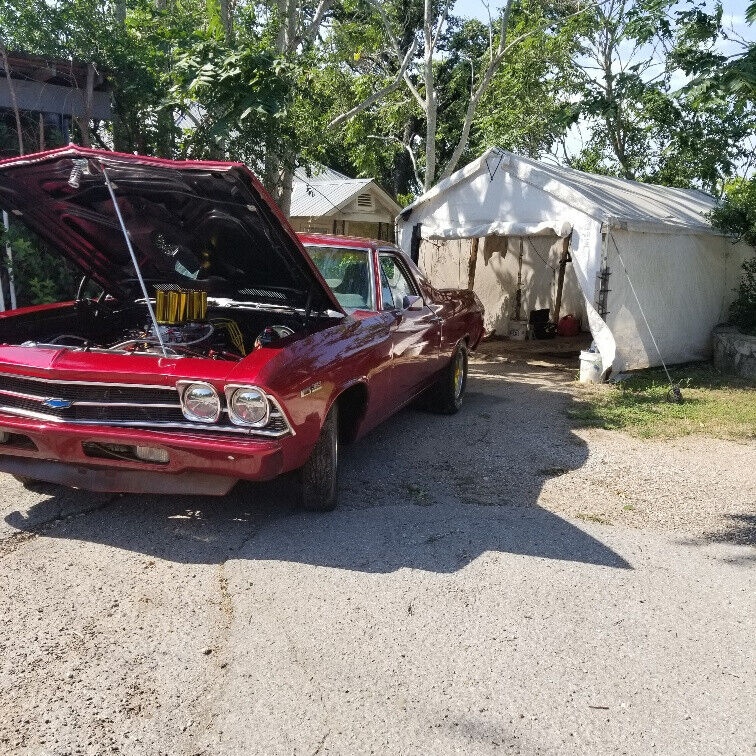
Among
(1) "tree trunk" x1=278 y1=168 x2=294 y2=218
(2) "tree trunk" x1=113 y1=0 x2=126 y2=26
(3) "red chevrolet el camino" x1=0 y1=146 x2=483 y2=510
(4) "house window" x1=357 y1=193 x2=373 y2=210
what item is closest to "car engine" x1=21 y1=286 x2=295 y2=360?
(3) "red chevrolet el camino" x1=0 y1=146 x2=483 y2=510

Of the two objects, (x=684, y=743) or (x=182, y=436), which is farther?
(x=182, y=436)

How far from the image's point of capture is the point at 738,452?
22.2 ft

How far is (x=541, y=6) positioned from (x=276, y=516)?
539 inches

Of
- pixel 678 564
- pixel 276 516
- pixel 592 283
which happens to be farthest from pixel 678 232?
pixel 276 516

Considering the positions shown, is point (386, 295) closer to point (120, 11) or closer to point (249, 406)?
point (249, 406)

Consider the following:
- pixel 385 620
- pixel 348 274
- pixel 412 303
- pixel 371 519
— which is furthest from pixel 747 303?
pixel 385 620

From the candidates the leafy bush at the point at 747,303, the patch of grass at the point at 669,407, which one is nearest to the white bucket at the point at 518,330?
the leafy bush at the point at 747,303

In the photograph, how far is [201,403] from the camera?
3881 millimetres

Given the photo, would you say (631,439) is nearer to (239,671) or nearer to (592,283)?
(592,283)

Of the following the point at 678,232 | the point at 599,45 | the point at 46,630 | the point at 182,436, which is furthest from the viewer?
the point at 599,45

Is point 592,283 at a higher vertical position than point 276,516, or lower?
higher

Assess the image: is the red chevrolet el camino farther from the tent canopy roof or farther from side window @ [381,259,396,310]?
the tent canopy roof

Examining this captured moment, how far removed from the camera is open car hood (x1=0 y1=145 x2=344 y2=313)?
4113 mm

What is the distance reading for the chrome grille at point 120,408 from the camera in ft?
12.7
